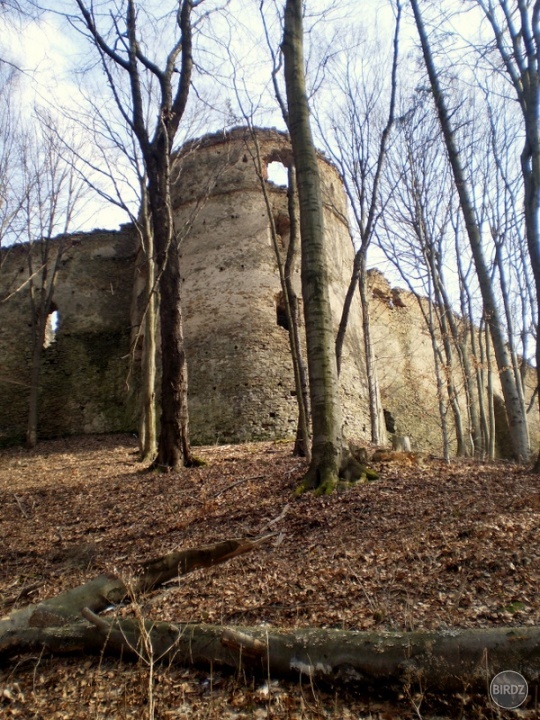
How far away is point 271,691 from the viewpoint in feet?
7.25

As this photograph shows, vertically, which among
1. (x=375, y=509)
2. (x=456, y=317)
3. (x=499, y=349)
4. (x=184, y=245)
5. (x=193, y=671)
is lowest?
(x=193, y=671)

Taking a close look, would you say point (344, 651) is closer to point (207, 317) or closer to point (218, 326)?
point (218, 326)

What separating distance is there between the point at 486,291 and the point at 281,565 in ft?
19.2

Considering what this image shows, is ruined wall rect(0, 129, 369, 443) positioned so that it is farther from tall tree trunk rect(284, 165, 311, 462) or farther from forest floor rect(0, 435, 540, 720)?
forest floor rect(0, 435, 540, 720)

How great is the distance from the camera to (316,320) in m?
5.43

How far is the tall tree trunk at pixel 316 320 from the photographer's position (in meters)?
5.32

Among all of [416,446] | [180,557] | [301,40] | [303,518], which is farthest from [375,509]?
[416,446]

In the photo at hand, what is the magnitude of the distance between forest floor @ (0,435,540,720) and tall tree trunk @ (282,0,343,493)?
0.45m

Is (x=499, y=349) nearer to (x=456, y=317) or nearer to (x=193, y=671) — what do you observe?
(x=193, y=671)

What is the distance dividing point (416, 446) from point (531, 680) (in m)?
15.8
